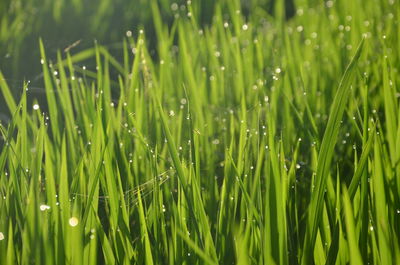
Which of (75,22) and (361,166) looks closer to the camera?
(361,166)

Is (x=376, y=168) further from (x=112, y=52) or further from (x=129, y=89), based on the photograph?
(x=112, y=52)

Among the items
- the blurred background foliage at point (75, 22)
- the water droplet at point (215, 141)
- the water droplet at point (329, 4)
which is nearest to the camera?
the water droplet at point (215, 141)

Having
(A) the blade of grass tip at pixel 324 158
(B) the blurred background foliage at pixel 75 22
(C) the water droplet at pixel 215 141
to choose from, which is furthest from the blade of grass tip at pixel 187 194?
(B) the blurred background foliage at pixel 75 22

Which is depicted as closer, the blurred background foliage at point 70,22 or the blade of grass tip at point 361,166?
the blade of grass tip at point 361,166

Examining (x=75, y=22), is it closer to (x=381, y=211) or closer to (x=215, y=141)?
(x=215, y=141)

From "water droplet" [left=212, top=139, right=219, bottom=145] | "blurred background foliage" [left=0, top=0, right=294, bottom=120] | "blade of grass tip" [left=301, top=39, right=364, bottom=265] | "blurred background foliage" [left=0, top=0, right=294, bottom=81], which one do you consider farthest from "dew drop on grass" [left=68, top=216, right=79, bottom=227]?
"blurred background foliage" [left=0, top=0, right=294, bottom=81]

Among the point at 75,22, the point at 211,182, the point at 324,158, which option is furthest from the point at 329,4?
the point at 324,158

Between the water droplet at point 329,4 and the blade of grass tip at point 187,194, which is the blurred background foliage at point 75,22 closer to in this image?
the water droplet at point 329,4

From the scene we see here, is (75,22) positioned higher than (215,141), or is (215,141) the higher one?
(75,22)
